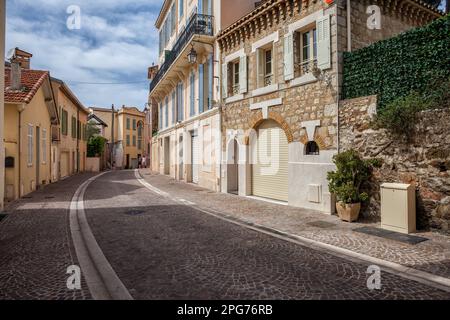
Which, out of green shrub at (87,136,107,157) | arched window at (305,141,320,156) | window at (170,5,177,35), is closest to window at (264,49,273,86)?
arched window at (305,141,320,156)

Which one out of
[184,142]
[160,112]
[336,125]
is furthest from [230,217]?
[160,112]

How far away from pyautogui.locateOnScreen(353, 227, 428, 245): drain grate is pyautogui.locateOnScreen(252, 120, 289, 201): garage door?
13.6ft

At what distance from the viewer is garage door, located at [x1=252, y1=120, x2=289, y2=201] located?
1072 centimetres

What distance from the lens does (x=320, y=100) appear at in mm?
8875

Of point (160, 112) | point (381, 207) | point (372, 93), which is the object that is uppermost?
point (160, 112)

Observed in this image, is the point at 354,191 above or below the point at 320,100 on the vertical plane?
below

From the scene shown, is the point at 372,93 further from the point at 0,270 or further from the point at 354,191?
the point at 0,270

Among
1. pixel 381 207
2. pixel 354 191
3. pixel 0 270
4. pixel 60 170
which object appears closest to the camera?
pixel 0 270

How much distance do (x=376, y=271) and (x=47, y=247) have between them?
226 inches

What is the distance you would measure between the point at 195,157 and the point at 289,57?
371 inches

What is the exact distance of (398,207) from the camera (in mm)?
6605

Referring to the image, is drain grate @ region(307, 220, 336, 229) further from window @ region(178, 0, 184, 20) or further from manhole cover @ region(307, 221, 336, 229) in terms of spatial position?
window @ region(178, 0, 184, 20)

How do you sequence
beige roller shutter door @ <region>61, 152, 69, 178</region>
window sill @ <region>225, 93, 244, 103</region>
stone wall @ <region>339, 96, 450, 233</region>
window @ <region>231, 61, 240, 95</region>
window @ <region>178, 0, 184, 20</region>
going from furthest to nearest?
beige roller shutter door @ <region>61, 152, 69, 178</region>, window @ <region>178, 0, 184, 20</region>, window @ <region>231, 61, 240, 95</region>, window sill @ <region>225, 93, 244, 103</region>, stone wall @ <region>339, 96, 450, 233</region>

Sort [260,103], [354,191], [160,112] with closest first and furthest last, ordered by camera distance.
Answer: [354,191], [260,103], [160,112]
